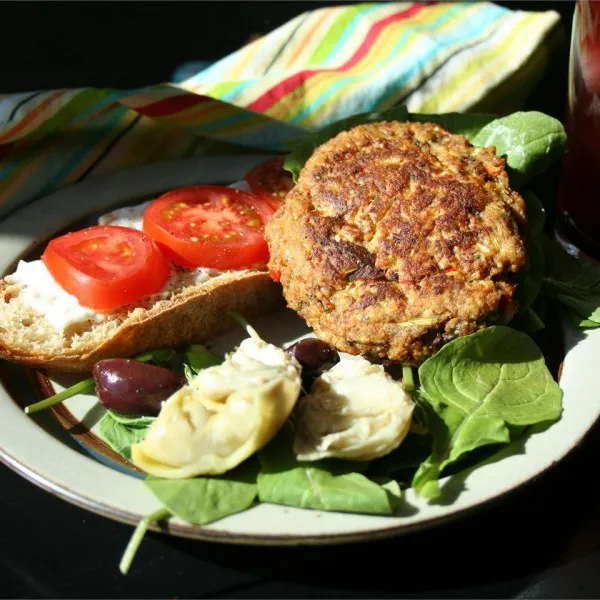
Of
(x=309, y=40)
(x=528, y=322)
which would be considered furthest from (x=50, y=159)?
(x=528, y=322)

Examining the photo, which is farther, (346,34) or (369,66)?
(346,34)

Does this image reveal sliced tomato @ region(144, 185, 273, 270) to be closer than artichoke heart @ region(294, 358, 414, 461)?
No

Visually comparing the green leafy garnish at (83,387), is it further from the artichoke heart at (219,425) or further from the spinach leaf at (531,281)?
the spinach leaf at (531,281)

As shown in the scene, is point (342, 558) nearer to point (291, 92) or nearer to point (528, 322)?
point (528, 322)

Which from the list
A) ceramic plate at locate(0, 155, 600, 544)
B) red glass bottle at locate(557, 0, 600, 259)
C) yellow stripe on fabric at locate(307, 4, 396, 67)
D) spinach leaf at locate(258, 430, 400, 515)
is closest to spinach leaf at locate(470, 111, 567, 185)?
red glass bottle at locate(557, 0, 600, 259)

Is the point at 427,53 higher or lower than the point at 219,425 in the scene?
lower

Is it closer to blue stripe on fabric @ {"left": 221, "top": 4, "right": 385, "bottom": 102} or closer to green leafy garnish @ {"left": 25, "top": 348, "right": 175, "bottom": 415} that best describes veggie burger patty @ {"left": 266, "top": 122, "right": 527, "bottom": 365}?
green leafy garnish @ {"left": 25, "top": 348, "right": 175, "bottom": 415}
